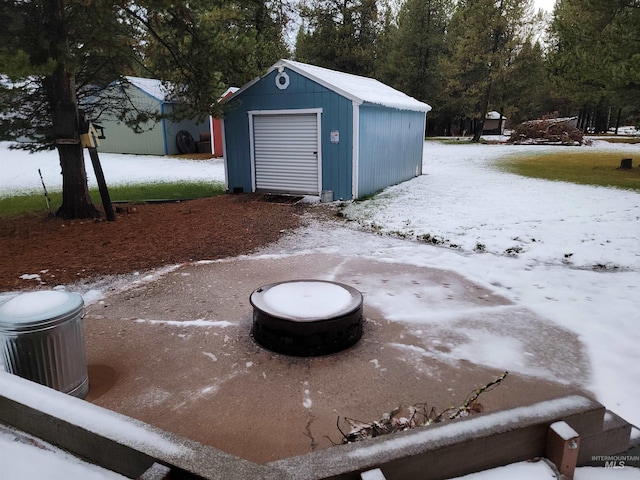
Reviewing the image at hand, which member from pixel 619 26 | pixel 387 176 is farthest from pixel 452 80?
pixel 387 176

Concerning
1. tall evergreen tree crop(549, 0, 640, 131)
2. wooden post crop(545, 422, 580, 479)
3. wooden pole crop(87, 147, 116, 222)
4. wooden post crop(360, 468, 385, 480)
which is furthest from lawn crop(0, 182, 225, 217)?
tall evergreen tree crop(549, 0, 640, 131)

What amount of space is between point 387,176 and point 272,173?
128 inches

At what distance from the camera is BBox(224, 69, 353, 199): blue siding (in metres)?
10.4

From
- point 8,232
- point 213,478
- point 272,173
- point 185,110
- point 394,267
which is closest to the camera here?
point 213,478

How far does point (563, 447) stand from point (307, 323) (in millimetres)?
2096

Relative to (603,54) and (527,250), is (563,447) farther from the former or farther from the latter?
(603,54)

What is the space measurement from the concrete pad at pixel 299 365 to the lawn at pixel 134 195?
680 centimetres

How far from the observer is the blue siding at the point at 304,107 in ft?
34.0

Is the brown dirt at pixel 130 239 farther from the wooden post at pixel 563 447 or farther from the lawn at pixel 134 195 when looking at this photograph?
the wooden post at pixel 563 447

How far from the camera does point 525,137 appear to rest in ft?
95.7

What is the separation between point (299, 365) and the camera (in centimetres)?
365

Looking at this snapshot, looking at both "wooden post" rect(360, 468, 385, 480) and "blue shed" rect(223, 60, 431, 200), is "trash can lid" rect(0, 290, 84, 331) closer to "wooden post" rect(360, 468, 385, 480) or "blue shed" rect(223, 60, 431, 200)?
"wooden post" rect(360, 468, 385, 480)

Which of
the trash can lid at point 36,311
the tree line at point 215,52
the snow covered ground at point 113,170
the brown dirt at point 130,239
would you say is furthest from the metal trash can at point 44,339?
the snow covered ground at point 113,170

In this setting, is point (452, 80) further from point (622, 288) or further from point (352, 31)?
point (622, 288)
